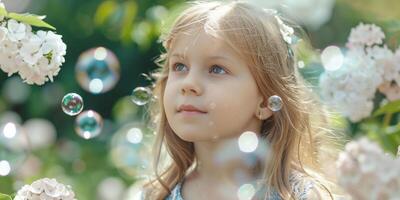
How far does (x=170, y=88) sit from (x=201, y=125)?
110mm

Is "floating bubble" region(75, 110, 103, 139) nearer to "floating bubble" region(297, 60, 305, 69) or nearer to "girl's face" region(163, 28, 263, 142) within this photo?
"girl's face" region(163, 28, 263, 142)

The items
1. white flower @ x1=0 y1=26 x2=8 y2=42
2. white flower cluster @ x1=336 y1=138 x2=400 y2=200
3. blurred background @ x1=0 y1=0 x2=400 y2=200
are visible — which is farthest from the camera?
blurred background @ x1=0 y1=0 x2=400 y2=200

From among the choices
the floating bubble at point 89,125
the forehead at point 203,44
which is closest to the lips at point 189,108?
the forehead at point 203,44

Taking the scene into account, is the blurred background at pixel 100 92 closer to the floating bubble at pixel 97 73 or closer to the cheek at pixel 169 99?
Result: the floating bubble at pixel 97 73

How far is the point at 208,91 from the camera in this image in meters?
2.10

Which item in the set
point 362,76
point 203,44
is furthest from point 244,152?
point 362,76

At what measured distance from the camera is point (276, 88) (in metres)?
2.26

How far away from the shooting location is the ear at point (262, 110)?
2.23 metres

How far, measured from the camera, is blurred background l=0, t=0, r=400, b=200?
345cm

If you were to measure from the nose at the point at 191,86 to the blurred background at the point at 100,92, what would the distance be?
88 centimetres

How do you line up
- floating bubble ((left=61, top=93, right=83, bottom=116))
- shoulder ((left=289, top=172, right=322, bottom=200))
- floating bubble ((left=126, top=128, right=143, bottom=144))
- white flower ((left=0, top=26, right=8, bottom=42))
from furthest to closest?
1. floating bubble ((left=126, top=128, right=143, bottom=144))
2. floating bubble ((left=61, top=93, right=83, bottom=116))
3. shoulder ((left=289, top=172, right=322, bottom=200))
4. white flower ((left=0, top=26, right=8, bottom=42))

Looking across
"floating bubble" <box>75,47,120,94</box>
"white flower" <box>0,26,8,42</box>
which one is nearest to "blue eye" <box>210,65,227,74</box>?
"white flower" <box>0,26,8,42</box>

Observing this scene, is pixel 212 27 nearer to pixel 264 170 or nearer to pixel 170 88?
pixel 170 88

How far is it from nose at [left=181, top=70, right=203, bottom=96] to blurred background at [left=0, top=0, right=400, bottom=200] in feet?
2.88
